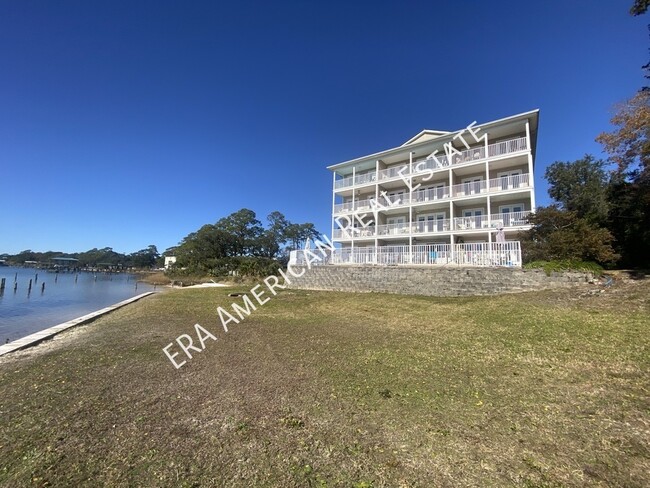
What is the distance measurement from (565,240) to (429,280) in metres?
5.34

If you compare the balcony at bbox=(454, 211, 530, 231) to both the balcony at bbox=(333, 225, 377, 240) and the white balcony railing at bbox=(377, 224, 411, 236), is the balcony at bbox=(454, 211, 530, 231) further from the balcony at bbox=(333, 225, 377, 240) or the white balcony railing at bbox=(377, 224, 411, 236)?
the balcony at bbox=(333, 225, 377, 240)

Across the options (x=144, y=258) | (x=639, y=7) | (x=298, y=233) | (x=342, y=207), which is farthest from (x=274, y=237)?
(x=144, y=258)

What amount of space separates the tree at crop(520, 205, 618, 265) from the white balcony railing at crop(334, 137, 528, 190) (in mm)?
7054

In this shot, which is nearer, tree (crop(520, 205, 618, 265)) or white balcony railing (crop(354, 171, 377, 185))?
tree (crop(520, 205, 618, 265))

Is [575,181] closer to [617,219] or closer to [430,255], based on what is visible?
[617,219]

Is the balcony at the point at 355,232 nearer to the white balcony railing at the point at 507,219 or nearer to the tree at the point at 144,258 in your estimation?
the white balcony railing at the point at 507,219

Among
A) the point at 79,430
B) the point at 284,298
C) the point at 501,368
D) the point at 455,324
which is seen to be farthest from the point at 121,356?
the point at 284,298

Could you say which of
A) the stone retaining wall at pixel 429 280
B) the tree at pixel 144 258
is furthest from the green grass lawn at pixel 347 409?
the tree at pixel 144 258

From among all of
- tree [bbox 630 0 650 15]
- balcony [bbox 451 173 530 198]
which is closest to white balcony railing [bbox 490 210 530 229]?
balcony [bbox 451 173 530 198]

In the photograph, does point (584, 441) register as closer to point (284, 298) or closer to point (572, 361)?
point (572, 361)

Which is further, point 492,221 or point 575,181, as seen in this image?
point 575,181

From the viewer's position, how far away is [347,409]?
12.4 ft

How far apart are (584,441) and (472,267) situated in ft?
34.0

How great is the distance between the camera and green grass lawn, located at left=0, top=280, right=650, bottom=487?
263 cm
